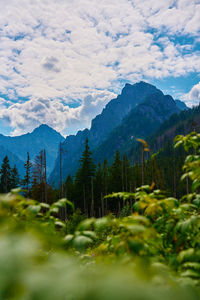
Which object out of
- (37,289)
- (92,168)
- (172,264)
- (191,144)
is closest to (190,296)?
(37,289)

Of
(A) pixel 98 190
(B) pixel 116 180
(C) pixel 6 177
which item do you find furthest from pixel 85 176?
(C) pixel 6 177

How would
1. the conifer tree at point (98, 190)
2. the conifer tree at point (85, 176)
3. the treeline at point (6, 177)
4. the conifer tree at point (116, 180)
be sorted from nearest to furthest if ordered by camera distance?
1. the conifer tree at point (85, 176)
2. the conifer tree at point (98, 190)
3. the conifer tree at point (116, 180)
4. the treeline at point (6, 177)

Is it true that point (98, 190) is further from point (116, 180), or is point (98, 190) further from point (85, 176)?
point (85, 176)

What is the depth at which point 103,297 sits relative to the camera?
61 cm

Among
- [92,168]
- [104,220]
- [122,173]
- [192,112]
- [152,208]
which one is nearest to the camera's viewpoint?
[104,220]

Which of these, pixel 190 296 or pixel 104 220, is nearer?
pixel 190 296

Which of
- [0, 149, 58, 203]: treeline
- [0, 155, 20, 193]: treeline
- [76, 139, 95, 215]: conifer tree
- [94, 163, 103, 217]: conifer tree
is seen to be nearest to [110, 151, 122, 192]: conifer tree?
[94, 163, 103, 217]: conifer tree

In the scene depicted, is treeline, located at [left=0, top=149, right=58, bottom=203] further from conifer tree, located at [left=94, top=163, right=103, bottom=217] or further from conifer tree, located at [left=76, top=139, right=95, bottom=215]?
conifer tree, located at [left=94, top=163, right=103, bottom=217]

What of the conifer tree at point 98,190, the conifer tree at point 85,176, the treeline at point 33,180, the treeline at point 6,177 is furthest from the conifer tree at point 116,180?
the treeline at point 6,177

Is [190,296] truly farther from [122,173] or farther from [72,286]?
[122,173]

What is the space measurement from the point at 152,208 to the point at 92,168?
133ft

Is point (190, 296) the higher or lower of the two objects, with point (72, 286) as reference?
lower

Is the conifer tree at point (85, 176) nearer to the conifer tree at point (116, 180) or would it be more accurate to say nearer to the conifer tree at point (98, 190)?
the conifer tree at point (98, 190)

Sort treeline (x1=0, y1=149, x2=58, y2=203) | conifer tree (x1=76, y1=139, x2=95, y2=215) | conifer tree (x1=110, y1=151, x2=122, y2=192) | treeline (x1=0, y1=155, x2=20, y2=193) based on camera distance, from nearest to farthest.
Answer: treeline (x1=0, y1=149, x2=58, y2=203) → conifer tree (x1=76, y1=139, x2=95, y2=215) → conifer tree (x1=110, y1=151, x2=122, y2=192) → treeline (x1=0, y1=155, x2=20, y2=193)
